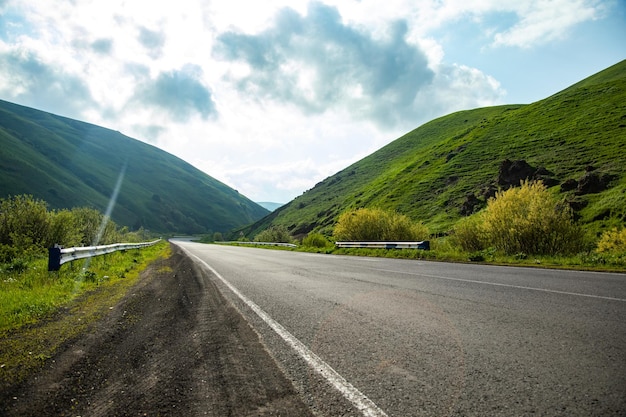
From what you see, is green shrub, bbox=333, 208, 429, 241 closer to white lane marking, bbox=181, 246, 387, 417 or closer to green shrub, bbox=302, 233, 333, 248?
green shrub, bbox=302, 233, 333, 248

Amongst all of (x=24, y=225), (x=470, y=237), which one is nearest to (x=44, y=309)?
(x=24, y=225)

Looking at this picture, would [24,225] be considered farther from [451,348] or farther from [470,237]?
[470,237]

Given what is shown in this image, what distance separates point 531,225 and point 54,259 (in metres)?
18.3

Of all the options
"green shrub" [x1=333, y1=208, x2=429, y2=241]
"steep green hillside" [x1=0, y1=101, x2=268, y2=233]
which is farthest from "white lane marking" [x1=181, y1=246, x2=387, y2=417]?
"steep green hillside" [x1=0, y1=101, x2=268, y2=233]

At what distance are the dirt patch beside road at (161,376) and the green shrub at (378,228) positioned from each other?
950 inches

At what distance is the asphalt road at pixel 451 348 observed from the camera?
260cm

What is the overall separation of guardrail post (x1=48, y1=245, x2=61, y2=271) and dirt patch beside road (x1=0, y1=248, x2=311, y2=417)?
521 cm

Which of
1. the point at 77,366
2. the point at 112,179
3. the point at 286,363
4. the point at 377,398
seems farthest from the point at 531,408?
the point at 112,179

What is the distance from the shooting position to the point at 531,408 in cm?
246

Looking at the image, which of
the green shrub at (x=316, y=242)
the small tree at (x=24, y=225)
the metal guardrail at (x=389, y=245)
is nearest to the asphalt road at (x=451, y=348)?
the small tree at (x=24, y=225)

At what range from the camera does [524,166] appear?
50.7 meters

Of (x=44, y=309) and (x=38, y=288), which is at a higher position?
(x=38, y=288)

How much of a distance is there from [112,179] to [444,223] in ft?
575

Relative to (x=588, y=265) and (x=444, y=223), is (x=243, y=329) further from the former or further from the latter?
(x=444, y=223)
